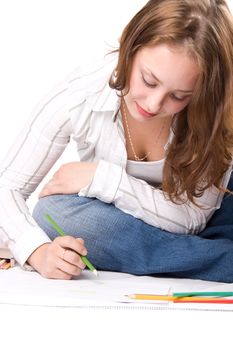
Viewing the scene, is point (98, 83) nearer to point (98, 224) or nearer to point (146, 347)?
point (98, 224)

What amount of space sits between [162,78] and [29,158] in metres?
0.36

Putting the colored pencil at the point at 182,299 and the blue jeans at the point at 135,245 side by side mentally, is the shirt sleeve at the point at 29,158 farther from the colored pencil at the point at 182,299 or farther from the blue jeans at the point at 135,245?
the colored pencil at the point at 182,299

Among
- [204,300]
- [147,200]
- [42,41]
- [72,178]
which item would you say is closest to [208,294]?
[204,300]

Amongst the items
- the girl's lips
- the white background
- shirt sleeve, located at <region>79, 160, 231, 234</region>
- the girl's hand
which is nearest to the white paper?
the girl's hand

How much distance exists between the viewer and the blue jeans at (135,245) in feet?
5.76

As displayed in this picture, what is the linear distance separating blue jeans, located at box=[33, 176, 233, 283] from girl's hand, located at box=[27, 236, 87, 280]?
15 cm

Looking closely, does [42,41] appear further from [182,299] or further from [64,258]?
[182,299]

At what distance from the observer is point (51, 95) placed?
1.79m

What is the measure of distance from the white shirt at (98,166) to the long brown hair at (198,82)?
5 cm

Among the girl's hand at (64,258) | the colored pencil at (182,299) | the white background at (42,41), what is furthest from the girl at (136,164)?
the white background at (42,41)

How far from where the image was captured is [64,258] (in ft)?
5.32

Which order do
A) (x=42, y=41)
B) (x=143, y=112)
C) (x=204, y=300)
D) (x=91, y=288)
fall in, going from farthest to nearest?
(x=42, y=41)
(x=143, y=112)
(x=91, y=288)
(x=204, y=300)

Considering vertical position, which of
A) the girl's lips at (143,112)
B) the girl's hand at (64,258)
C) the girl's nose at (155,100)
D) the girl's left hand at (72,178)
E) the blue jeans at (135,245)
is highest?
the girl's nose at (155,100)

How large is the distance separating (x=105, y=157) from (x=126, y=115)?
100 mm
